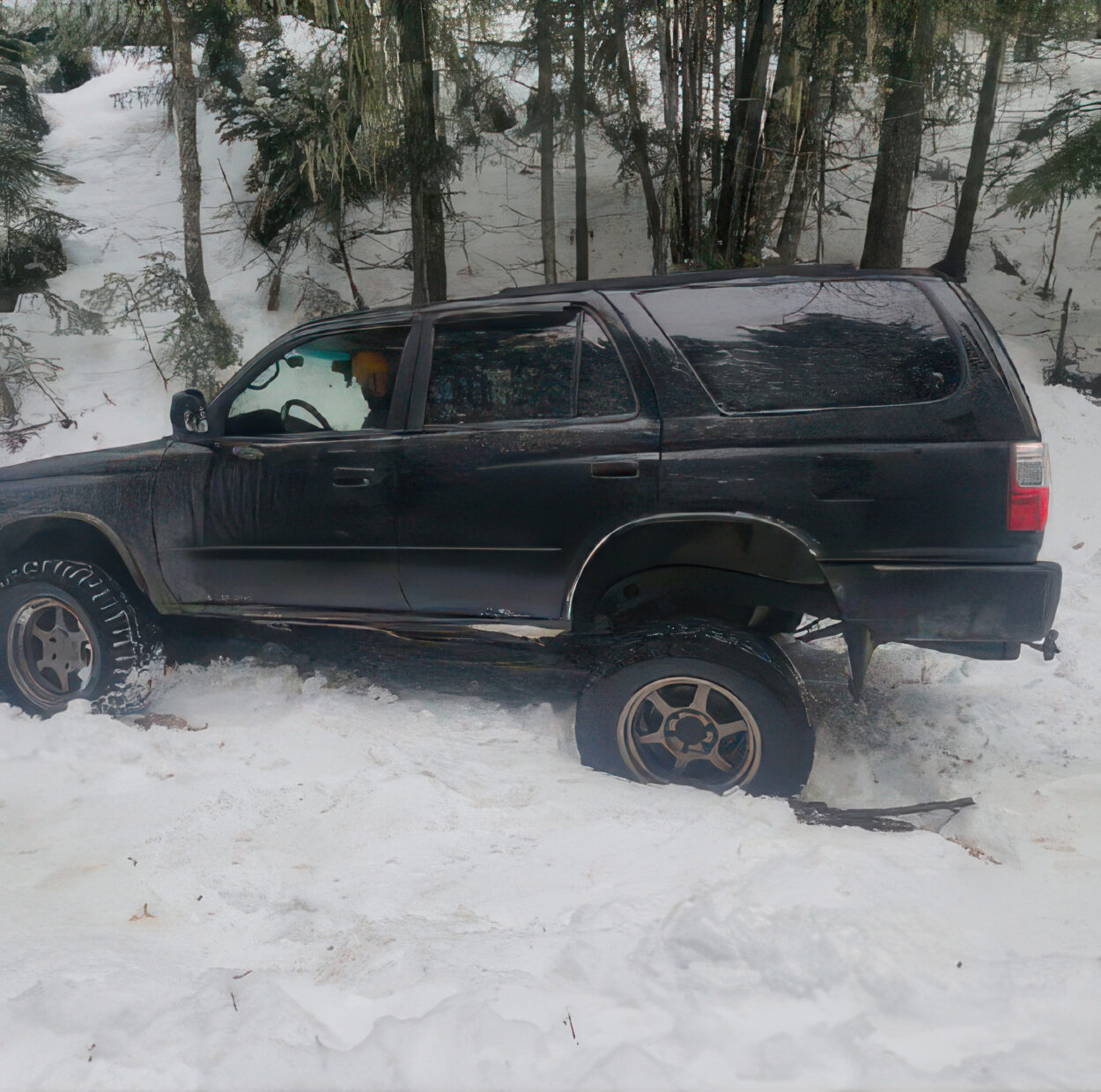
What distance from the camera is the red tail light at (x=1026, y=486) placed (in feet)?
9.87

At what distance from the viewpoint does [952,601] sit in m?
3.12

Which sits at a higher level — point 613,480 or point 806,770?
point 613,480

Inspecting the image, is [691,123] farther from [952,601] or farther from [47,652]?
[47,652]

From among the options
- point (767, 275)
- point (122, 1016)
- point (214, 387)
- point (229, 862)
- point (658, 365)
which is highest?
point (767, 275)

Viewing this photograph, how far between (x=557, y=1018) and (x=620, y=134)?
1366 cm

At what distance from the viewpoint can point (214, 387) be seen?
11945mm

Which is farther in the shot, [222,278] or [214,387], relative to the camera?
[222,278]

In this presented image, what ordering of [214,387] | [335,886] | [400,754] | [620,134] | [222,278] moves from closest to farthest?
[335,886] < [400,754] < [214,387] < [620,134] < [222,278]

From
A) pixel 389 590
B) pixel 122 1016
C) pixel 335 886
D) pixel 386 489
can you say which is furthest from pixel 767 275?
pixel 122 1016

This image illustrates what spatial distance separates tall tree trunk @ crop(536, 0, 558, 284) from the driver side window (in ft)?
29.2

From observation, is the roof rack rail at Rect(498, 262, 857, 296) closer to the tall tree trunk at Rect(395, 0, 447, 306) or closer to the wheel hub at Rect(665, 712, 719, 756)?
the wheel hub at Rect(665, 712, 719, 756)

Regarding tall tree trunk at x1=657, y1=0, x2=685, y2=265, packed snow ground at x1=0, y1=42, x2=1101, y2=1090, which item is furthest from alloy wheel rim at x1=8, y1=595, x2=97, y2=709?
tall tree trunk at x1=657, y1=0, x2=685, y2=265

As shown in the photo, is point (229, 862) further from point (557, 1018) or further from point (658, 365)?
point (658, 365)

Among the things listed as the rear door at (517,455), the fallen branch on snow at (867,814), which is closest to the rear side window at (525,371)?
the rear door at (517,455)
